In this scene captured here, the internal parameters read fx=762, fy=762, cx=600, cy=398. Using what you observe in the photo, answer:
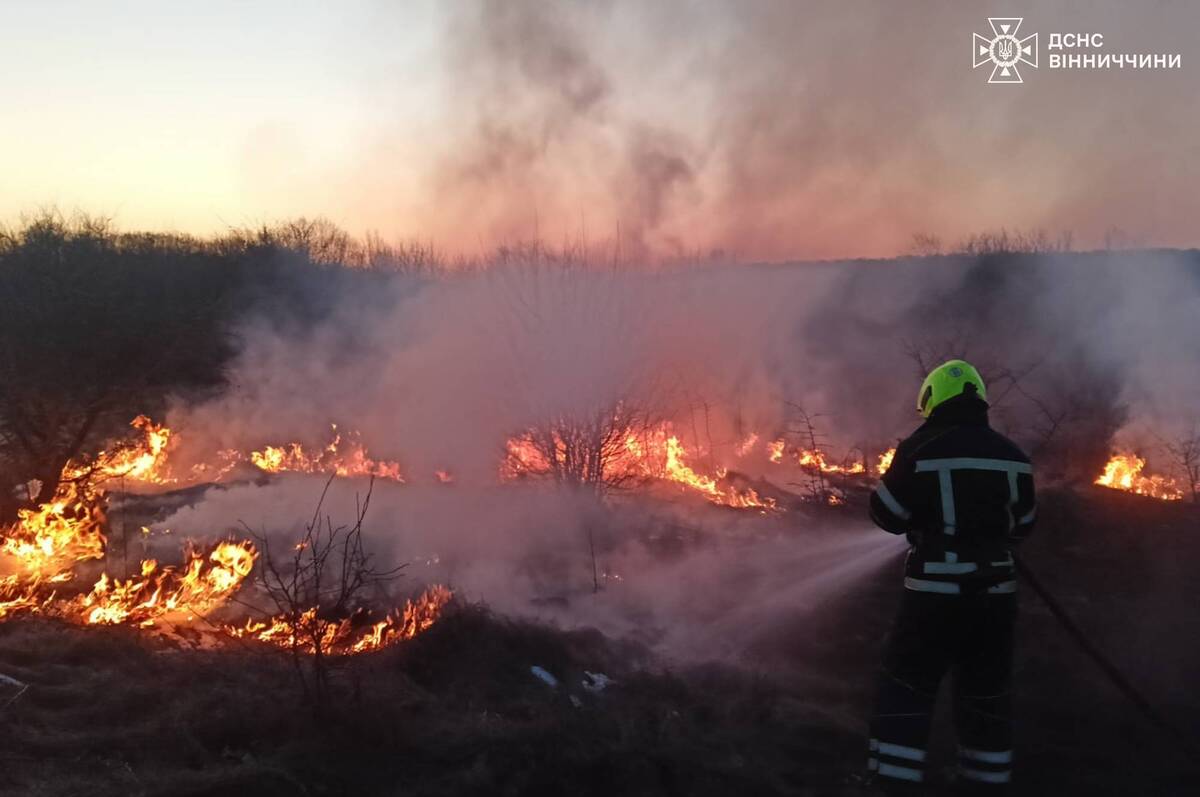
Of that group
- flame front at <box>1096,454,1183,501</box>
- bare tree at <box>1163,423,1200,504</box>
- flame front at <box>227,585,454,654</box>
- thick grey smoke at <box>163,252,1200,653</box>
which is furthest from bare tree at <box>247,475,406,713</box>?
flame front at <box>1096,454,1183,501</box>

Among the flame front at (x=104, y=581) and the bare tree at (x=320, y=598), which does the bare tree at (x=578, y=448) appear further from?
the flame front at (x=104, y=581)

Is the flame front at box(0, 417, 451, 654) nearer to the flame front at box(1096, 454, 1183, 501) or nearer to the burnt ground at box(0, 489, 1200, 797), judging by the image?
the burnt ground at box(0, 489, 1200, 797)

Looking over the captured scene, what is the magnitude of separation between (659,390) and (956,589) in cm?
799

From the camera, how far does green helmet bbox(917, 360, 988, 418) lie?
3.70 m

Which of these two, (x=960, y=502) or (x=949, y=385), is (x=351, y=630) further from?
(x=949, y=385)

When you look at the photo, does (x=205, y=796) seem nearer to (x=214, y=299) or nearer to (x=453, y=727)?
(x=453, y=727)

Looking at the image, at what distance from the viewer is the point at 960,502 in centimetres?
348

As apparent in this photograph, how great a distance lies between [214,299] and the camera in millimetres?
21016

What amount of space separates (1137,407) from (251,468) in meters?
15.0

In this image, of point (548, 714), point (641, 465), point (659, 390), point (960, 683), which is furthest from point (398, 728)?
point (659, 390)

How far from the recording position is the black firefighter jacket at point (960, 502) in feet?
11.4

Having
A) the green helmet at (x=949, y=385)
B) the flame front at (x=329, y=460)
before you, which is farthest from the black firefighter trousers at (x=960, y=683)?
the flame front at (x=329, y=460)

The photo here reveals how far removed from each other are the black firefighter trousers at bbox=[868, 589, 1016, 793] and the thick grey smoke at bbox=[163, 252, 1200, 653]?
271 centimetres

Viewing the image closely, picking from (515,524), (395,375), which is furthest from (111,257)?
(515,524)
